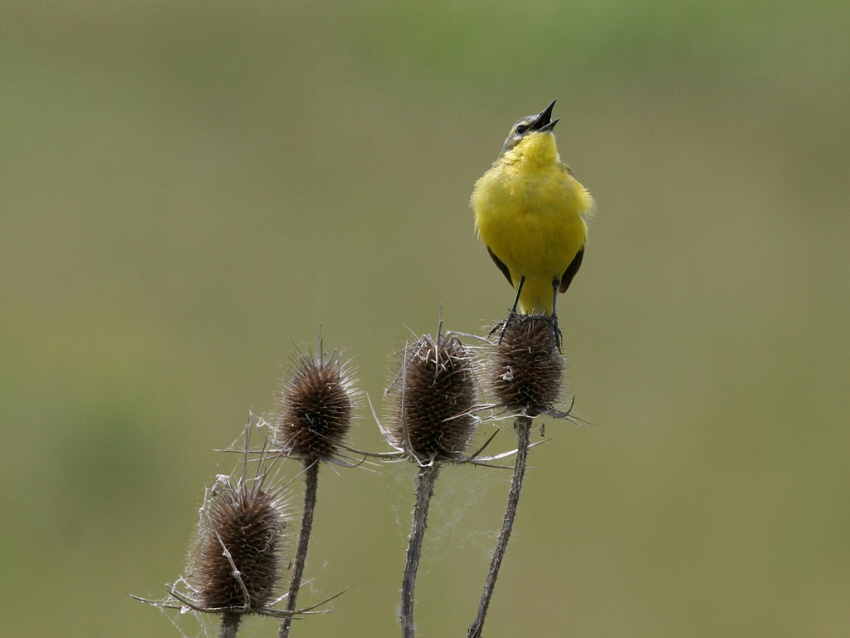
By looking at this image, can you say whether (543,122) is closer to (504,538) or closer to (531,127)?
(531,127)

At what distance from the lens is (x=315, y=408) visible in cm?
347

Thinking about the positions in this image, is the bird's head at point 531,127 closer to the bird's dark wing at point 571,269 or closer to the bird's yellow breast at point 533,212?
the bird's yellow breast at point 533,212

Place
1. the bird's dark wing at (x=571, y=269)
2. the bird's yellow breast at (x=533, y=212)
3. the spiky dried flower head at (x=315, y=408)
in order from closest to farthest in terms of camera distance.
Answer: the spiky dried flower head at (x=315, y=408)
the bird's yellow breast at (x=533, y=212)
the bird's dark wing at (x=571, y=269)

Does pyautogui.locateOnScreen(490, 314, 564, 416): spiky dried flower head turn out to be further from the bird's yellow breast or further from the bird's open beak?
the bird's open beak

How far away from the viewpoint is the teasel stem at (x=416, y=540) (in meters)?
2.83

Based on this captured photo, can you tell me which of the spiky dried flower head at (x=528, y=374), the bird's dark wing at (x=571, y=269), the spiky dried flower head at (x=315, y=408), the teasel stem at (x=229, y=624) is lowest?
the teasel stem at (x=229, y=624)

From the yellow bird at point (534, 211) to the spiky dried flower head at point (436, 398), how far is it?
114 cm

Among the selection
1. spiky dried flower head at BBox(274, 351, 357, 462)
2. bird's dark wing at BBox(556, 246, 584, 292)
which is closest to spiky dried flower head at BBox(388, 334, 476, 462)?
spiky dried flower head at BBox(274, 351, 357, 462)

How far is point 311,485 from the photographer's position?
3148 millimetres

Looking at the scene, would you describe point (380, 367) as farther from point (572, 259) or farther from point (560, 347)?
point (560, 347)

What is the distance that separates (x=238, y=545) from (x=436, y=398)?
2.94ft

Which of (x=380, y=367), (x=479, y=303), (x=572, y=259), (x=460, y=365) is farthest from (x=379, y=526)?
(x=460, y=365)

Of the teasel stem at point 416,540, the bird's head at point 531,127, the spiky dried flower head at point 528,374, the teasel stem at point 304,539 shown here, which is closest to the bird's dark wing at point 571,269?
the bird's head at point 531,127

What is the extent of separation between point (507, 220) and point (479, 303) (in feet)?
12.8
